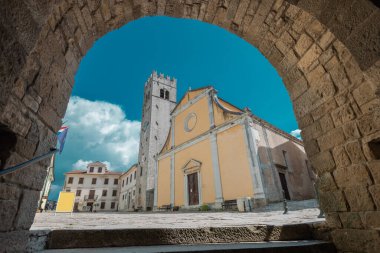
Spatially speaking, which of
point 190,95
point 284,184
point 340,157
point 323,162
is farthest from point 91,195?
point 340,157

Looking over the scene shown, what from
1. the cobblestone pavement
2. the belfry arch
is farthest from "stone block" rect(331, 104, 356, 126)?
the cobblestone pavement

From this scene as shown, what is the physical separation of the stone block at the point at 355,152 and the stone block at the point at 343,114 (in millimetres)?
275

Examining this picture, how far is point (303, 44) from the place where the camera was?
279 centimetres

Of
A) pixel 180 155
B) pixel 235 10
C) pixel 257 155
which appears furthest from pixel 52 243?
pixel 180 155

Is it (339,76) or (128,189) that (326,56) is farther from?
(128,189)

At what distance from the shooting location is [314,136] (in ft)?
9.28

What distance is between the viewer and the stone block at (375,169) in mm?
2086

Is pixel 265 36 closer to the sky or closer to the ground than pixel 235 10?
closer to the ground

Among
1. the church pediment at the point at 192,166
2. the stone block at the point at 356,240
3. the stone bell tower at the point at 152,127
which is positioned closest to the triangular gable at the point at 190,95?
the church pediment at the point at 192,166

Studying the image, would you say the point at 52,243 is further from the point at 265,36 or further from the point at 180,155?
the point at 180,155

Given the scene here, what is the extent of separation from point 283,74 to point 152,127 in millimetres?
22973

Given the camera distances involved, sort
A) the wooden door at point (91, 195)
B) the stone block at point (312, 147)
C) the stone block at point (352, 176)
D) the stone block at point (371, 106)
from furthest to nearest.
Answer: the wooden door at point (91, 195), the stone block at point (312, 147), the stone block at point (352, 176), the stone block at point (371, 106)

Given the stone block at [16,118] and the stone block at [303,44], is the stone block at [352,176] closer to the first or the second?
the stone block at [303,44]

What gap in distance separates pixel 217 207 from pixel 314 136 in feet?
32.5
